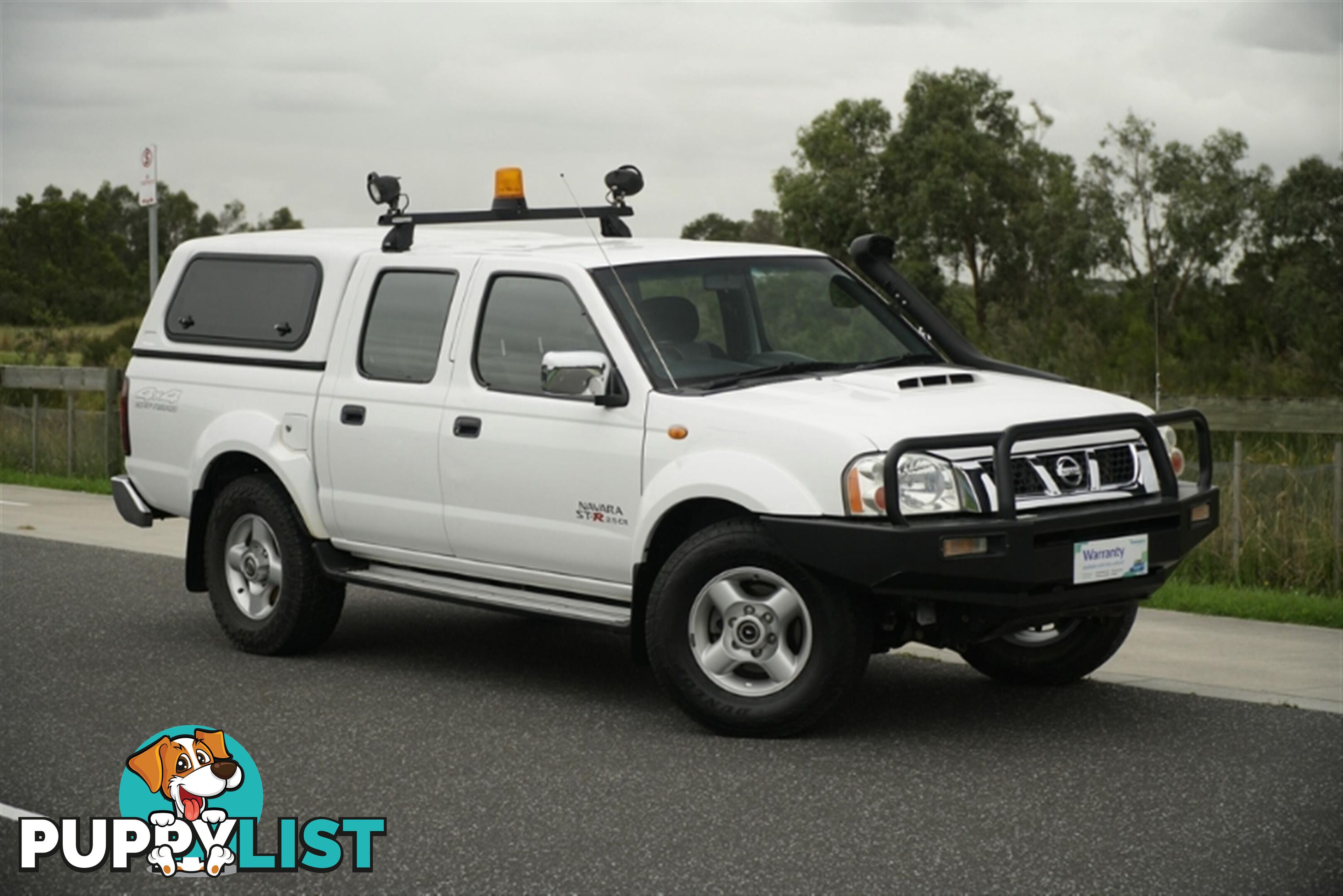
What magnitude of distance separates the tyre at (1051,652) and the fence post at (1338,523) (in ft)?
11.0

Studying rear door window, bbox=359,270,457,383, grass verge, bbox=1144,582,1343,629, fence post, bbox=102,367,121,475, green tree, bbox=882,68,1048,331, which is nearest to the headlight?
rear door window, bbox=359,270,457,383

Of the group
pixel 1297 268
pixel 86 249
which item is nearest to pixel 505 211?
pixel 1297 268

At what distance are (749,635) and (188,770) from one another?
7.03 ft

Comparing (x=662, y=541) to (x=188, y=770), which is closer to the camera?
(x=188, y=770)

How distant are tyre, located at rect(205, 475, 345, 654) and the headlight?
321 cm

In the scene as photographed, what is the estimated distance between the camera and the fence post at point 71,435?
20.3 m

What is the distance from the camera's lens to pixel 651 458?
783 centimetres

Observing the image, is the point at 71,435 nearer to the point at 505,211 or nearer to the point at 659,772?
the point at 505,211

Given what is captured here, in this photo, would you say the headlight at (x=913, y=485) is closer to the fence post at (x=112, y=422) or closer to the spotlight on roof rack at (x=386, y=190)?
the spotlight on roof rack at (x=386, y=190)

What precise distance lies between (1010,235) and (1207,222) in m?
27.4

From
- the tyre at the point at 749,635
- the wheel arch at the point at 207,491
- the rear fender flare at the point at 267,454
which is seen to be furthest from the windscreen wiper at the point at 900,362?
the wheel arch at the point at 207,491

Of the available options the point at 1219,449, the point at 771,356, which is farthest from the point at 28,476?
the point at 771,356

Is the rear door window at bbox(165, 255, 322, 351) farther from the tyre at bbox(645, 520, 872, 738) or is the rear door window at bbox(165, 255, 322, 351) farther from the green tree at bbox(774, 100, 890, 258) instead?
the green tree at bbox(774, 100, 890, 258)

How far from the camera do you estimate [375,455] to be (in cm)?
893
